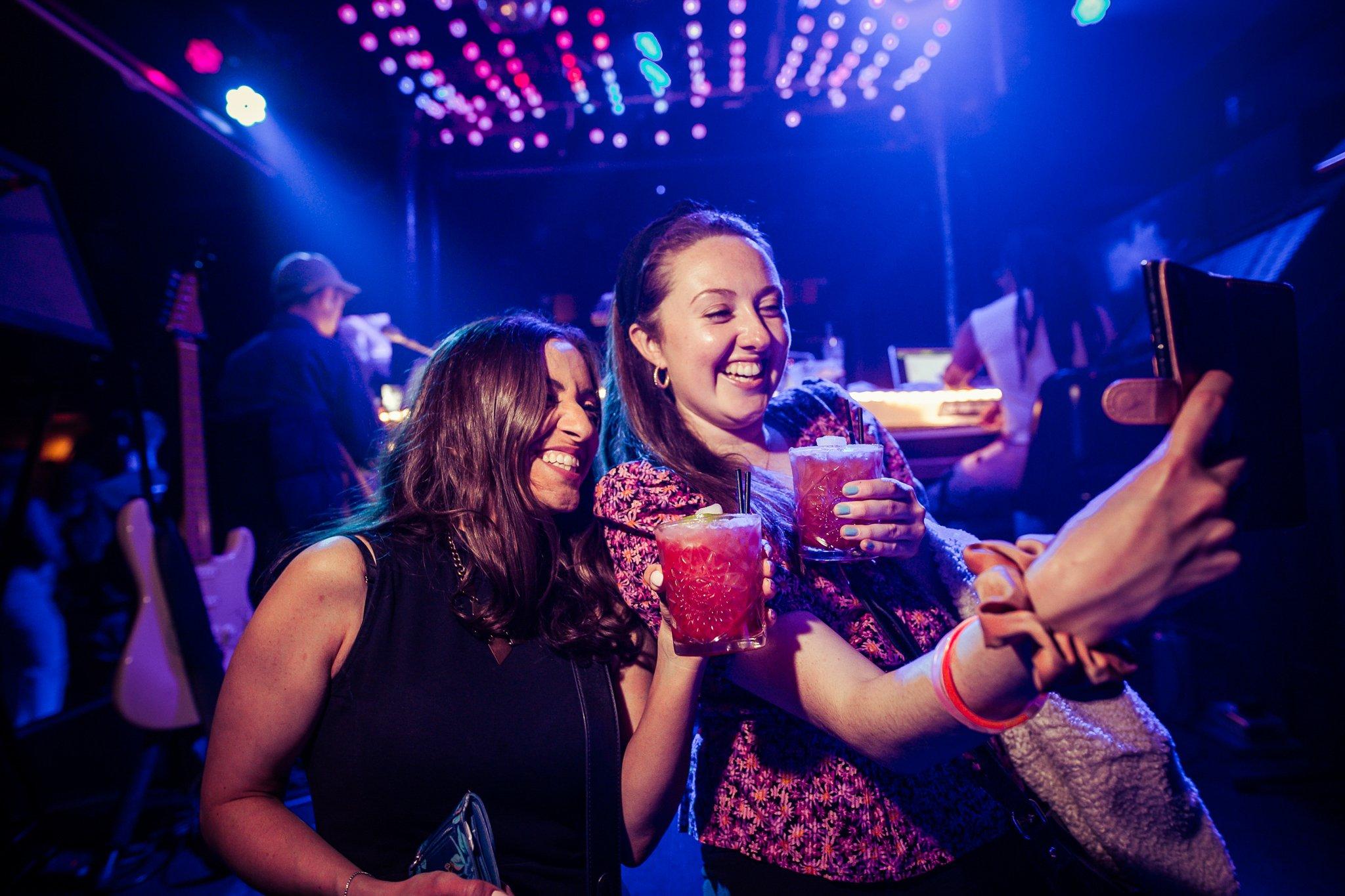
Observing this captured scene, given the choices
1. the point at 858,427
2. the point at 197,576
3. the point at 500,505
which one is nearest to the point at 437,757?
the point at 500,505

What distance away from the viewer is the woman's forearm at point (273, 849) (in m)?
1.27

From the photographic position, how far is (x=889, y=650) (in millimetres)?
1345

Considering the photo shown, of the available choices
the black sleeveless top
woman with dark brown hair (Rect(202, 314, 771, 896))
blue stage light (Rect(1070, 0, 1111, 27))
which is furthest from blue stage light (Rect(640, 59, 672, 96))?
the black sleeveless top

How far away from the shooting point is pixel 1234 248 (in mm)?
3760

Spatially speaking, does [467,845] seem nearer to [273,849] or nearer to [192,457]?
[273,849]

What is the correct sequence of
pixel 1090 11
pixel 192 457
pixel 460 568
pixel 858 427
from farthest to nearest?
1. pixel 1090 11
2. pixel 192 457
3. pixel 858 427
4. pixel 460 568

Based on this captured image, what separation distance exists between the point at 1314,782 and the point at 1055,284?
2.62m

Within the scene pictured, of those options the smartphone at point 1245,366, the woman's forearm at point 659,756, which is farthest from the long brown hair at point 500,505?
the smartphone at point 1245,366

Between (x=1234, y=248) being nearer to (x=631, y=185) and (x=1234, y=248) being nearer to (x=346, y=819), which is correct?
(x=346, y=819)

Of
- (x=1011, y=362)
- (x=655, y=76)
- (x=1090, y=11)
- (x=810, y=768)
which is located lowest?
(x=810, y=768)

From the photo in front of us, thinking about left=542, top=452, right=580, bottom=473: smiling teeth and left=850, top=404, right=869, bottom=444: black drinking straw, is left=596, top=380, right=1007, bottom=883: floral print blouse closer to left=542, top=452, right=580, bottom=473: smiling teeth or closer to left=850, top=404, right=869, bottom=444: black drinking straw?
left=542, top=452, right=580, bottom=473: smiling teeth

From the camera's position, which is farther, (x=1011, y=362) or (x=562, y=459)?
(x=1011, y=362)

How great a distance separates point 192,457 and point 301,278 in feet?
4.50

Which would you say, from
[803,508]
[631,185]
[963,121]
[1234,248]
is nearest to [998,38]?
[963,121]
